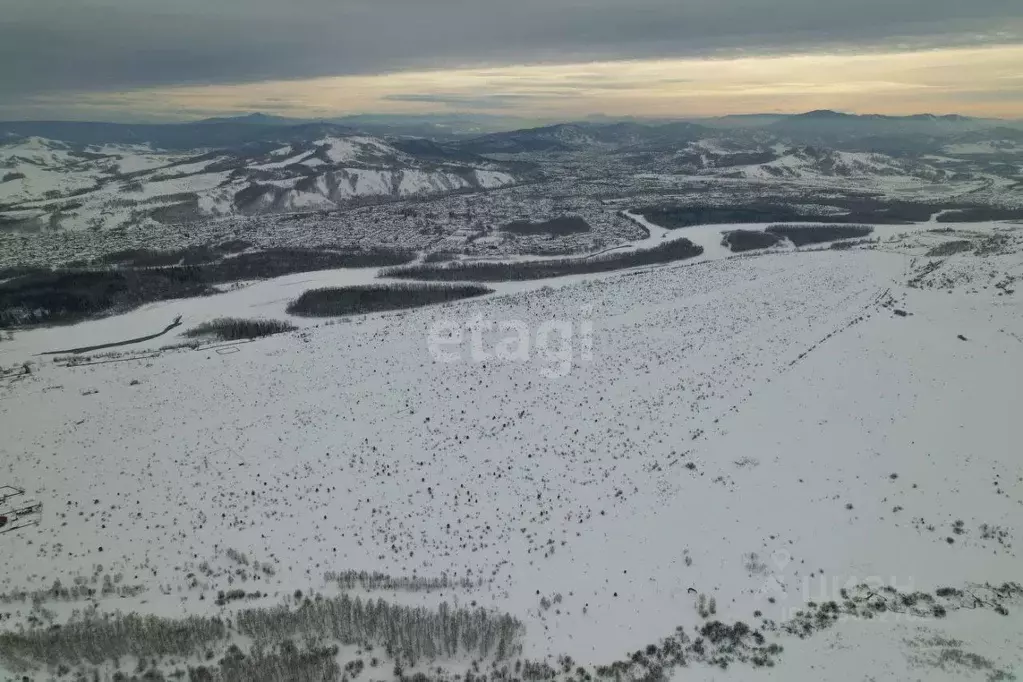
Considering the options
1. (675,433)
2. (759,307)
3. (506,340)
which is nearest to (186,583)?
(675,433)

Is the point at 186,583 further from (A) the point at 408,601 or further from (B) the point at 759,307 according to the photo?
(B) the point at 759,307

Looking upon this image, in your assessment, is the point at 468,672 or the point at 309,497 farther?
the point at 309,497

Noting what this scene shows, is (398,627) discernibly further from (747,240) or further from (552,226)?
(552,226)

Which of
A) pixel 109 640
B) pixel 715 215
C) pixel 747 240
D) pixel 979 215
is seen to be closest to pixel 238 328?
pixel 109 640

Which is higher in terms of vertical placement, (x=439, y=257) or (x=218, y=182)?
(x=218, y=182)

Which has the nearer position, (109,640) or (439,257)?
(109,640)

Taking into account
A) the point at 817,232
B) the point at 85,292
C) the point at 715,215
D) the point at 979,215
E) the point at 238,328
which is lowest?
the point at 238,328

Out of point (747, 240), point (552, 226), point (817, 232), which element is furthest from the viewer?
point (552, 226)
